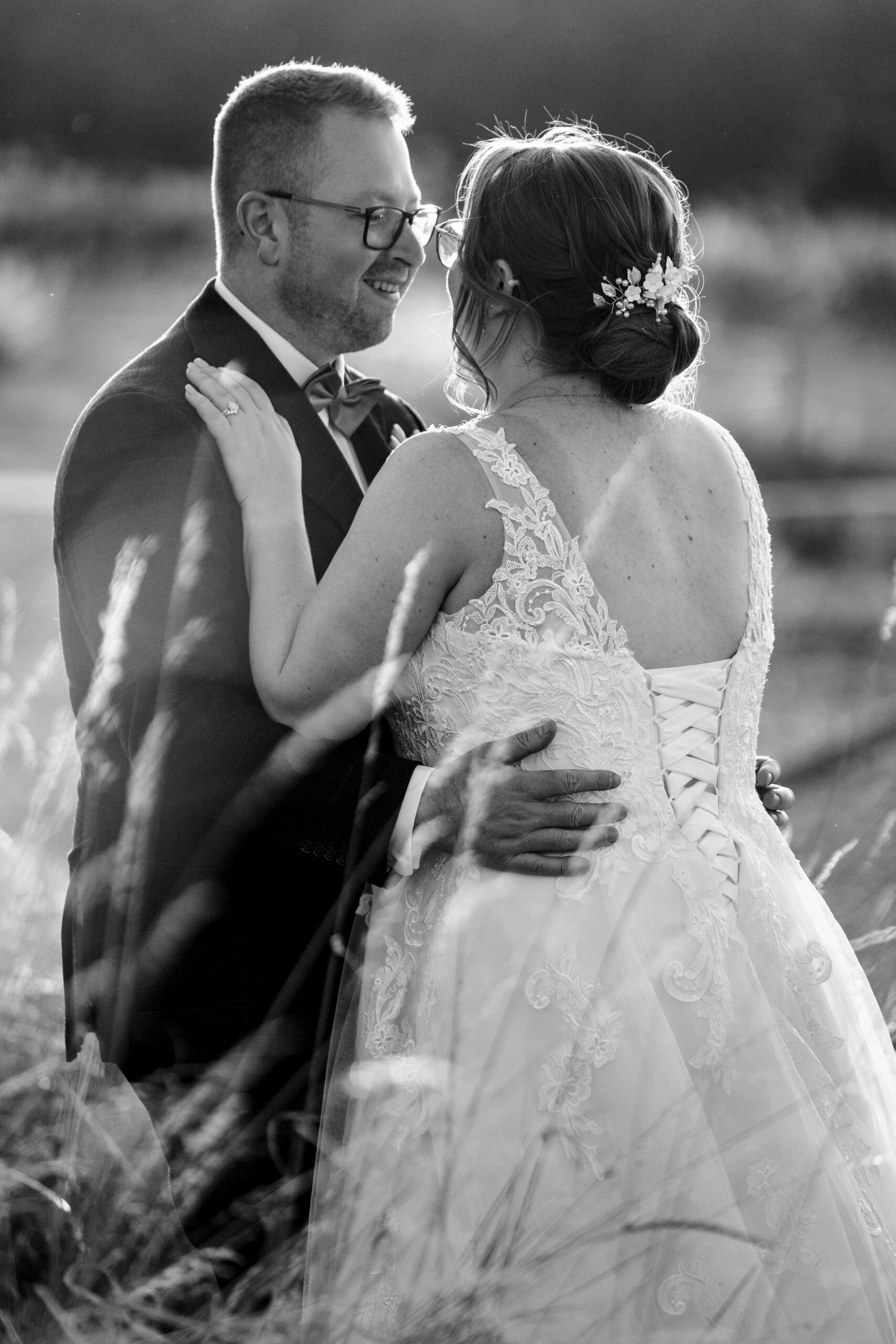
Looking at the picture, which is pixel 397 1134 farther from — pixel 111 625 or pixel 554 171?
pixel 554 171

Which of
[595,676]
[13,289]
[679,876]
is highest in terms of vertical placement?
[13,289]

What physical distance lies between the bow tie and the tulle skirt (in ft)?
3.74

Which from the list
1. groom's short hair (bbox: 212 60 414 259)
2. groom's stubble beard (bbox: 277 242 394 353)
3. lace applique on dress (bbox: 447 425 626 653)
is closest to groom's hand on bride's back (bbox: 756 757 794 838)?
lace applique on dress (bbox: 447 425 626 653)

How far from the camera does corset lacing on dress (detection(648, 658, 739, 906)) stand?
1.90 metres

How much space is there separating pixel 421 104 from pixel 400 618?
4.74m

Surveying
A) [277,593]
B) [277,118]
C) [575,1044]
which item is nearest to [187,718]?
[277,593]

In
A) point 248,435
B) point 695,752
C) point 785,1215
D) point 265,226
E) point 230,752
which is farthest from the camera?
point 265,226

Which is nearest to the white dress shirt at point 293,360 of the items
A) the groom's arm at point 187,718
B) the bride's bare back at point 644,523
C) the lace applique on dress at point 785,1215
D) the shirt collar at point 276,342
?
the shirt collar at point 276,342

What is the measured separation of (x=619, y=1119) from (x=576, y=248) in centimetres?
132

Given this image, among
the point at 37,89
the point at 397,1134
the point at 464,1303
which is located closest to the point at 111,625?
the point at 397,1134

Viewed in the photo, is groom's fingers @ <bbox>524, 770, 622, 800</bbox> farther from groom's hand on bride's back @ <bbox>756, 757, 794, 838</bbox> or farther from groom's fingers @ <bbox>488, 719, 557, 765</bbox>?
groom's hand on bride's back @ <bbox>756, 757, 794, 838</bbox>

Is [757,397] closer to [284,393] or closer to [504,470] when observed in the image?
[284,393]

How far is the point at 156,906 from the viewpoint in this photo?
2.22m

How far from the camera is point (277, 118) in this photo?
2629 millimetres
